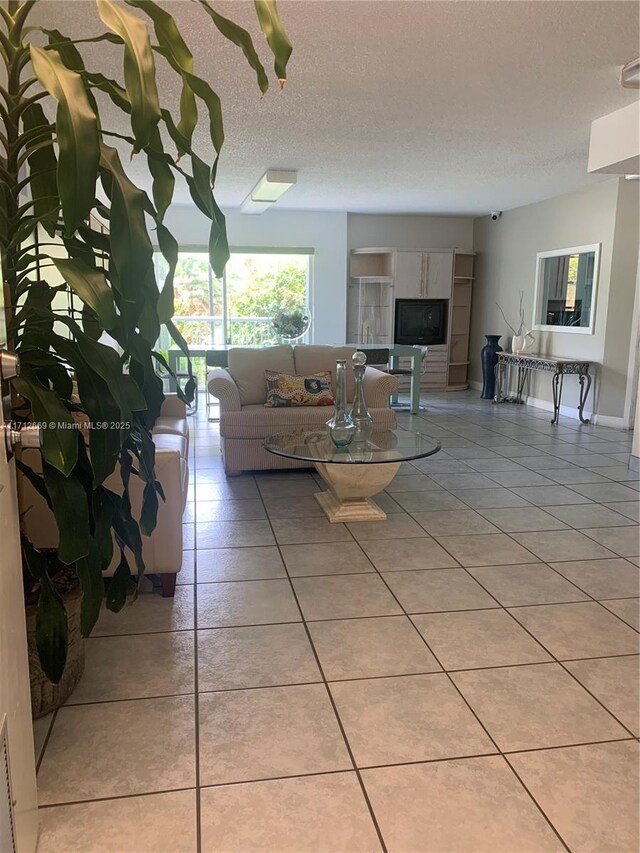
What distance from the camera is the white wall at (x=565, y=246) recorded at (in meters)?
6.37

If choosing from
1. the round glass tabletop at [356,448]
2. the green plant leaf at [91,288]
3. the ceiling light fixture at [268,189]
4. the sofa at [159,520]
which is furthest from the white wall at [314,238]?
the green plant leaf at [91,288]

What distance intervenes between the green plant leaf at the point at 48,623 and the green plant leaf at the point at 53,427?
1.34 feet

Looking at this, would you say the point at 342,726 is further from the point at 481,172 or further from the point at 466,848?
the point at 481,172

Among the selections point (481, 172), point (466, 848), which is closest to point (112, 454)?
point (466, 848)

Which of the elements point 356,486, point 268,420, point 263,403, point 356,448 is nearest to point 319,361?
point 263,403

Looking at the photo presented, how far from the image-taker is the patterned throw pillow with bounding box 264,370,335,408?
4.84 metres

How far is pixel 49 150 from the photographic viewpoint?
1517 millimetres

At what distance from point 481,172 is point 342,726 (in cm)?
553

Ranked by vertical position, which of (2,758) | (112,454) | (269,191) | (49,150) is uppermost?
(269,191)

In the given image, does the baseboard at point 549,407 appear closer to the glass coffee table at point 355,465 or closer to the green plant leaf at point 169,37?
the glass coffee table at point 355,465

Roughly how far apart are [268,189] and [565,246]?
3.46 meters

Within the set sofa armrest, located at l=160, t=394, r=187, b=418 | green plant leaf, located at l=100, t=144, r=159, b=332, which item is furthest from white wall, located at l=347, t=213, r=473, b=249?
green plant leaf, located at l=100, t=144, r=159, b=332

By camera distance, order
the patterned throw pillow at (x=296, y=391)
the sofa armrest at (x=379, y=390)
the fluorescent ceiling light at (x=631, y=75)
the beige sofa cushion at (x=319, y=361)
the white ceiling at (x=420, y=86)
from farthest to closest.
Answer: the beige sofa cushion at (x=319, y=361) < the sofa armrest at (x=379, y=390) < the patterned throw pillow at (x=296, y=391) < the fluorescent ceiling light at (x=631, y=75) < the white ceiling at (x=420, y=86)

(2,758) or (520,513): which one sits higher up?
(2,758)
